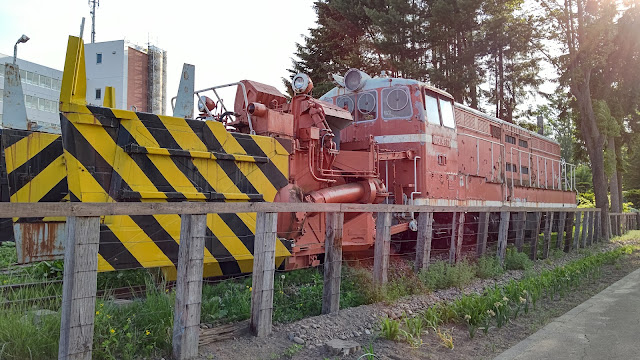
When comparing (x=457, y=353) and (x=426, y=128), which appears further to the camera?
(x=426, y=128)

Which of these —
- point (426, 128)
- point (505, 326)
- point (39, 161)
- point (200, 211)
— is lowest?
point (505, 326)

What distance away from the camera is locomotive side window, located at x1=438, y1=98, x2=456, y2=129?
9.41 meters

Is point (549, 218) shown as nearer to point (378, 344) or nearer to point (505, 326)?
point (505, 326)

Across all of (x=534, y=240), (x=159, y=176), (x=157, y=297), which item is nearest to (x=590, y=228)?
(x=534, y=240)

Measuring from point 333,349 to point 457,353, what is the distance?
4.22 feet

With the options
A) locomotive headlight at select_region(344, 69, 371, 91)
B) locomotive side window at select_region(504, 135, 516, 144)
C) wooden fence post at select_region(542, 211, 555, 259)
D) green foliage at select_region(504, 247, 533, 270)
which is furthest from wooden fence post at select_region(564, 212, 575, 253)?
locomotive headlight at select_region(344, 69, 371, 91)

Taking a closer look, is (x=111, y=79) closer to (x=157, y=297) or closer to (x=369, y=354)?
(x=157, y=297)

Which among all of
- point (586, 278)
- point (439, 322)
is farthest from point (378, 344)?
point (586, 278)

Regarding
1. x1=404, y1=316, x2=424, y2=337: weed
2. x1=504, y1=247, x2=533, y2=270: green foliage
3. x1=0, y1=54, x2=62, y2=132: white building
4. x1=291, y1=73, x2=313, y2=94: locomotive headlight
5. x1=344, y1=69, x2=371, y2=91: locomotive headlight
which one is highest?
x1=0, y1=54, x2=62, y2=132: white building

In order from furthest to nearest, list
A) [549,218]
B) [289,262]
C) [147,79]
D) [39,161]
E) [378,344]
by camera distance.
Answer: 1. [147,79]
2. [549,218]
3. [289,262]
4. [39,161]
5. [378,344]

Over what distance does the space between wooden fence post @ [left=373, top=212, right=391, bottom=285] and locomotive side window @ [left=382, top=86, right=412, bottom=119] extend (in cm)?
339

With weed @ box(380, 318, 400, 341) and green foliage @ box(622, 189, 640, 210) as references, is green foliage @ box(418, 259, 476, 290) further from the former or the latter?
green foliage @ box(622, 189, 640, 210)

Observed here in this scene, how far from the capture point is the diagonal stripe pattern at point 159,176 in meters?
4.64

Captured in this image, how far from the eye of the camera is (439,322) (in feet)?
17.7
